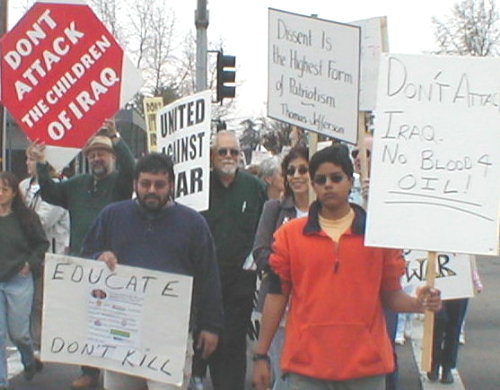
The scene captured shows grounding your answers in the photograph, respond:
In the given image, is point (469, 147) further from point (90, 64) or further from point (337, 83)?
point (90, 64)

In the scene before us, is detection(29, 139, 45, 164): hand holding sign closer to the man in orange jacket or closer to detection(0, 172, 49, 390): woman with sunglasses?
detection(0, 172, 49, 390): woman with sunglasses

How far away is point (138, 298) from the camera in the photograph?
5109 millimetres

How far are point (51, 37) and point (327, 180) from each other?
2802mm

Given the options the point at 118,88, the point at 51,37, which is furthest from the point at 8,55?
the point at 118,88

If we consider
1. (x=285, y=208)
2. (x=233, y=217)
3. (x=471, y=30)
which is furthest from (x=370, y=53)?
(x=471, y=30)

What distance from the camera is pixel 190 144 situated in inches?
263

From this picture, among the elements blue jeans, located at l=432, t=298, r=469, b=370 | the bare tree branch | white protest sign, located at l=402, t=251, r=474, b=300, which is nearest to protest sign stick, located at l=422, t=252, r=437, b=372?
white protest sign, located at l=402, t=251, r=474, b=300

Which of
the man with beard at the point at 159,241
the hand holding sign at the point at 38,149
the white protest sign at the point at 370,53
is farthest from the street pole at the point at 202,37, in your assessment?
the man with beard at the point at 159,241

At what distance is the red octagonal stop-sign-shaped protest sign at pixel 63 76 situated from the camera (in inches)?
253

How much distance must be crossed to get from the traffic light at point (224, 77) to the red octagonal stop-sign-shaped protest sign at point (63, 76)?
904cm

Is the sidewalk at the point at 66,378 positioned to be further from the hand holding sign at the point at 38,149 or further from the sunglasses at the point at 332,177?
the sunglasses at the point at 332,177

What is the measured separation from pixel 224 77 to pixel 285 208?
1018 centimetres

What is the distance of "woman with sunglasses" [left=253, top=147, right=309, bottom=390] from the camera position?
5730mm

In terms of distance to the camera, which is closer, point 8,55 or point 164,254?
point 164,254
